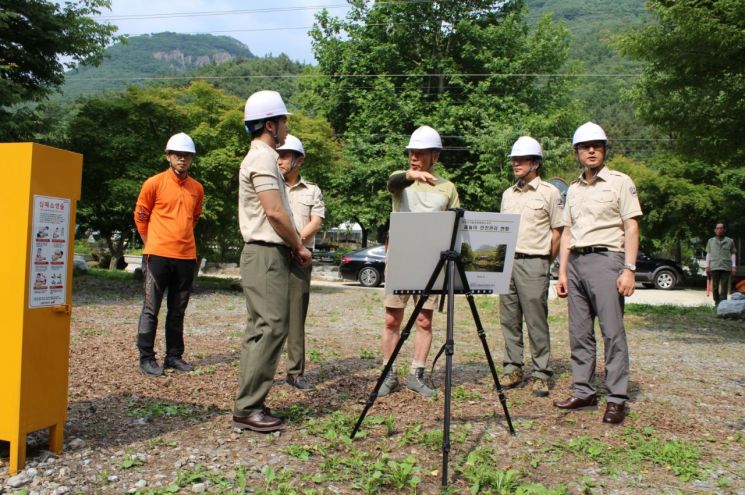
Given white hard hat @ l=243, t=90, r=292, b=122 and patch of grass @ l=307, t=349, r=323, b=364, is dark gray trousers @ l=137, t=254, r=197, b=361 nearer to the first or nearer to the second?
patch of grass @ l=307, t=349, r=323, b=364

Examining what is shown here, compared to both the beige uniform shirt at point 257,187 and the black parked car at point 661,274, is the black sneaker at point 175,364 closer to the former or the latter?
the beige uniform shirt at point 257,187

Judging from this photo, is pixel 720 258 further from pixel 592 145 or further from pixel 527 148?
pixel 592 145

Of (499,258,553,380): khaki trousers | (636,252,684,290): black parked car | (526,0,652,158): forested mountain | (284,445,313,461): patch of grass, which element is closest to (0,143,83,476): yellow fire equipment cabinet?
(284,445,313,461): patch of grass

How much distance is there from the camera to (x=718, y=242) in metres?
14.9

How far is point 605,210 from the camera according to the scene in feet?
16.9

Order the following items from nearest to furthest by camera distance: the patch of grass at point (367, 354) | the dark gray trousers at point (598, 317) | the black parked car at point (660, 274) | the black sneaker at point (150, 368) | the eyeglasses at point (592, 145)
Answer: the dark gray trousers at point (598, 317) → the eyeglasses at point (592, 145) → the black sneaker at point (150, 368) → the patch of grass at point (367, 354) → the black parked car at point (660, 274)

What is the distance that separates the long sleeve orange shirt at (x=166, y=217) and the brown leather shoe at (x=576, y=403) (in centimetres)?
352

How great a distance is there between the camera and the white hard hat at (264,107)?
4305 millimetres

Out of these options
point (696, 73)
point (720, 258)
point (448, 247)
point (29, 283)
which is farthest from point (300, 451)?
point (720, 258)

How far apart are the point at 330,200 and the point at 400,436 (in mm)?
22989

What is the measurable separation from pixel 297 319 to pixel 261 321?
1.41 m

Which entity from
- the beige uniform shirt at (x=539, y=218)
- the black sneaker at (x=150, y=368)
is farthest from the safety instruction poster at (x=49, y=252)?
the beige uniform shirt at (x=539, y=218)

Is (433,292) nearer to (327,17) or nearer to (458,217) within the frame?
(458,217)

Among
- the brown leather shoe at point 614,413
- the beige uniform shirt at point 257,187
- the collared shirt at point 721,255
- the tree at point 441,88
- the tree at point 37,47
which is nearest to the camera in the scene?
the beige uniform shirt at point 257,187
